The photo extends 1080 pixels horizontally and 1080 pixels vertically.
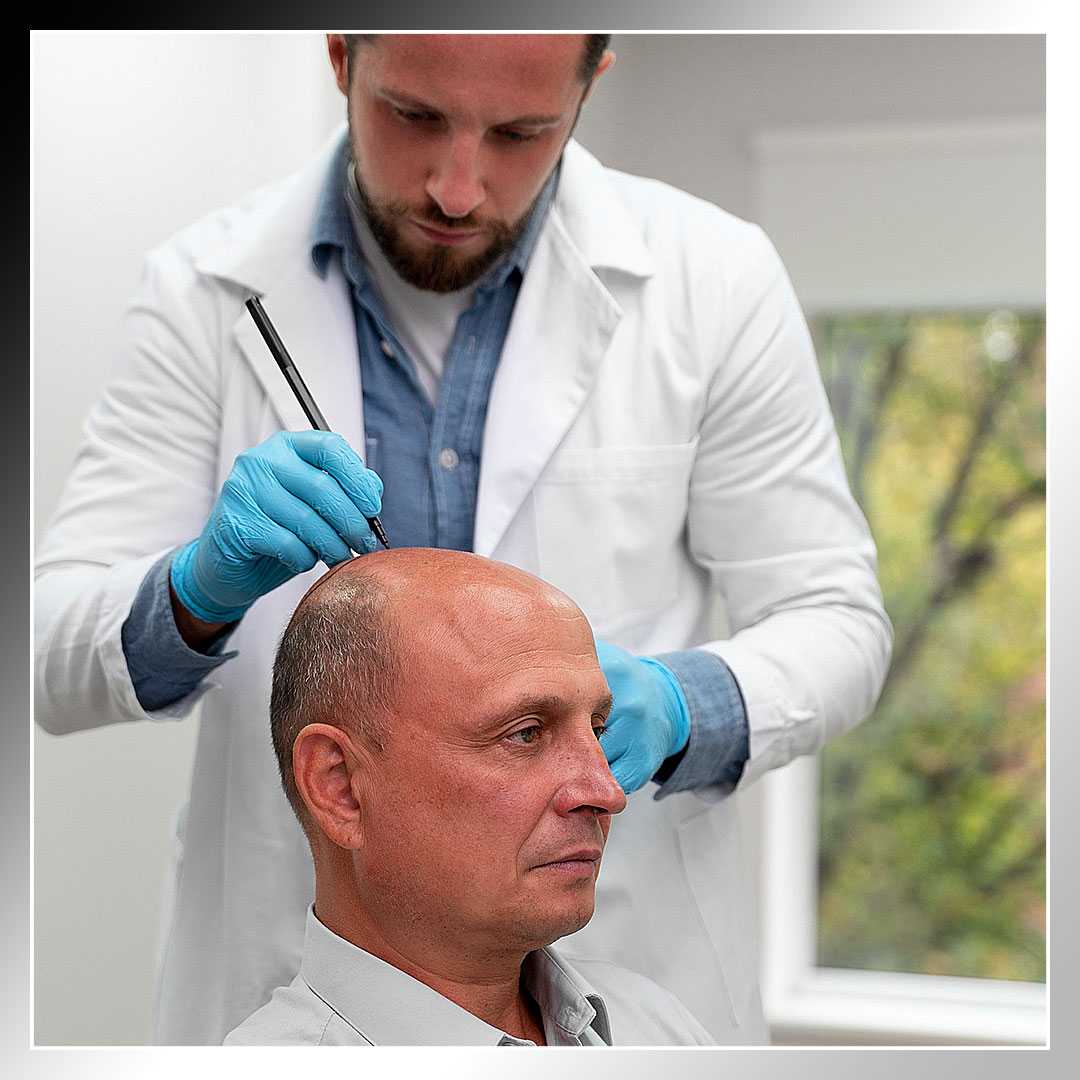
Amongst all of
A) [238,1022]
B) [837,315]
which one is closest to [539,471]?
[238,1022]

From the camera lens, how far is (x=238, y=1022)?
57.2 inches

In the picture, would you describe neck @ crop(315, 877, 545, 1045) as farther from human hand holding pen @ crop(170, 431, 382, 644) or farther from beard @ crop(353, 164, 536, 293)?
beard @ crop(353, 164, 536, 293)

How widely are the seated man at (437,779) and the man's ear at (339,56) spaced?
0.58 meters

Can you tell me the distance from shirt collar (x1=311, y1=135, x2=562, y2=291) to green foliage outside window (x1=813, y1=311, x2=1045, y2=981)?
253 cm

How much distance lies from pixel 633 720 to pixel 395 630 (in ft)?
0.97

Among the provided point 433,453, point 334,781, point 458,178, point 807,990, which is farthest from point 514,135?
point 807,990

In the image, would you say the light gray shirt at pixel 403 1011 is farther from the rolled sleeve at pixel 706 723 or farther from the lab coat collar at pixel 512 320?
the lab coat collar at pixel 512 320

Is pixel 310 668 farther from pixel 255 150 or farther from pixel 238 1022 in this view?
pixel 255 150

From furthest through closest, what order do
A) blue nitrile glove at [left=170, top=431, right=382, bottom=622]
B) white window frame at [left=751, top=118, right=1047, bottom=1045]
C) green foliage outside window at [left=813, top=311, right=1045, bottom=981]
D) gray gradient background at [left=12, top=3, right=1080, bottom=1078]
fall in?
green foliage outside window at [left=813, top=311, right=1045, bottom=981], white window frame at [left=751, top=118, right=1047, bottom=1045], gray gradient background at [left=12, top=3, right=1080, bottom=1078], blue nitrile glove at [left=170, top=431, right=382, bottom=622]

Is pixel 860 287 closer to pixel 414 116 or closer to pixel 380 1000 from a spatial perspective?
pixel 414 116

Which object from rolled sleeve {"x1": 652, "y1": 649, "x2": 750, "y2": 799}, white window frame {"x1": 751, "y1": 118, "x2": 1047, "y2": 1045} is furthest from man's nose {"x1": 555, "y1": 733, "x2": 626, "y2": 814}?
white window frame {"x1": 751, "y1": 118, "x2": 1047, "y2": 1045}

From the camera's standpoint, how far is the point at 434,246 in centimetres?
148

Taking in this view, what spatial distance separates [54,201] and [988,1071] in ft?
4.85

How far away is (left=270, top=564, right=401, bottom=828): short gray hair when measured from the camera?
4.13 feet
